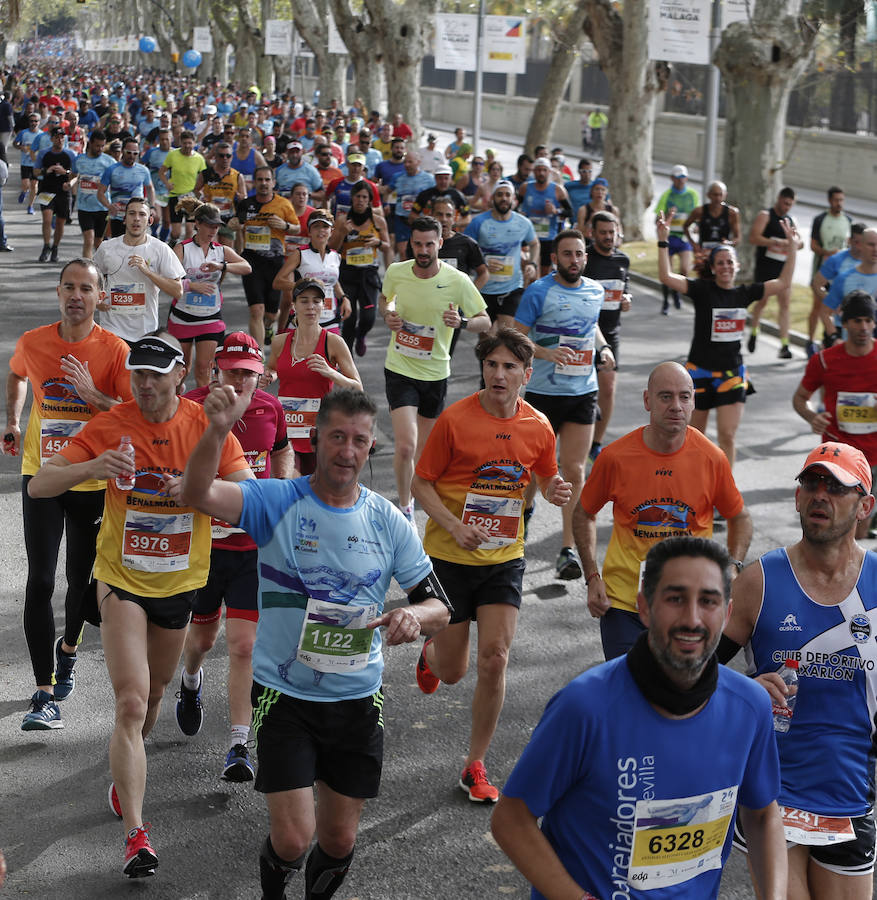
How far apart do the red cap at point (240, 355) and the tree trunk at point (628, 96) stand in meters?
20.1

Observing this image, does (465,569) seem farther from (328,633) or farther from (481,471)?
(328,633)

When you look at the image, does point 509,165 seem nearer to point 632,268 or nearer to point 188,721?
point 632,268

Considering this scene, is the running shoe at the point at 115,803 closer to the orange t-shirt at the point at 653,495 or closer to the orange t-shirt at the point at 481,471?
the orange t-shirt at the point at 481,471

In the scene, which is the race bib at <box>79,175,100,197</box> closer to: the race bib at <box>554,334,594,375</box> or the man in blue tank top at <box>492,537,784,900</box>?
the race bib at <box>554,334,594,375</box>

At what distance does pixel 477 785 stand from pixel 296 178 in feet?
50.4

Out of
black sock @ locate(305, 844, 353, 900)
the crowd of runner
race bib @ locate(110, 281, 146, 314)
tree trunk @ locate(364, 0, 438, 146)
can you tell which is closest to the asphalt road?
the crowd of runner

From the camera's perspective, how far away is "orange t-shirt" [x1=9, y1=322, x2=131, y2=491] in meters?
6.62

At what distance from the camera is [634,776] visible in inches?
124

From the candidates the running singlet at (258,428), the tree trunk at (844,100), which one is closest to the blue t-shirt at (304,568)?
the running singlet at (258,428)

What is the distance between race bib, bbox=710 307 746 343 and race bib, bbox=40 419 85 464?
4848 millimetres

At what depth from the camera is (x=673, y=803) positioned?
125 inches

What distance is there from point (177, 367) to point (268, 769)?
68.8 inches

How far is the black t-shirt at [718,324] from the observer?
9914 millimetres

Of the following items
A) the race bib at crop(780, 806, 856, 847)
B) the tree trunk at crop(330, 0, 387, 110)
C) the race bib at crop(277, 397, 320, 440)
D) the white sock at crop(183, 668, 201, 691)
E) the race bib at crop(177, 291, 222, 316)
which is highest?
the tree trunk at crop(330, 0, 387, 110)
